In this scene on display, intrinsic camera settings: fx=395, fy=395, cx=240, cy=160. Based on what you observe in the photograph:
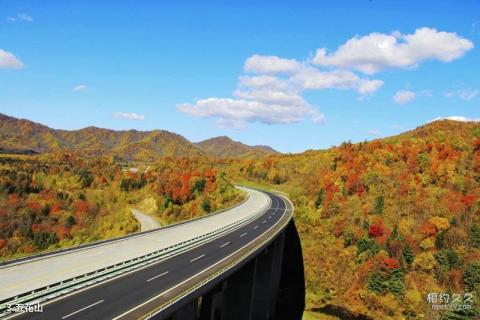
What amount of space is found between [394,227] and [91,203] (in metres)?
95.8

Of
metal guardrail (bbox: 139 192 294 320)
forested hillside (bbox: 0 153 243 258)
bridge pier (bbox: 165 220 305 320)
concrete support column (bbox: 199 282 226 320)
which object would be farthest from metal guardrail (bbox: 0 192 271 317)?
forested hillside (bbox: 0 153 243 258)

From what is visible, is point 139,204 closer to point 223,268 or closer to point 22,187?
point 22,187

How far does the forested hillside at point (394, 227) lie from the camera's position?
2420 inches

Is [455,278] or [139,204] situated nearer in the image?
[455,278]

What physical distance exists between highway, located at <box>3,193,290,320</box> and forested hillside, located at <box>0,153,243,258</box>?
6065cm

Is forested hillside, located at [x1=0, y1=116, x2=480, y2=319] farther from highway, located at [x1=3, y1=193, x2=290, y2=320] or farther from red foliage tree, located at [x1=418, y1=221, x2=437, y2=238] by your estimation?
→ highway, located at [x1=3, y1=193, x2=290, y2=320]

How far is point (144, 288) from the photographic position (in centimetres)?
2681

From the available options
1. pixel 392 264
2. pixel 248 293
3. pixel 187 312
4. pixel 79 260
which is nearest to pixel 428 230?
pixel 392 264

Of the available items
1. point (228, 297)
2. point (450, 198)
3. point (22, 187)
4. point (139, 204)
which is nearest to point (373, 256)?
point (450, 198)

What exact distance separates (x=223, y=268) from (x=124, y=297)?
31.9 ft

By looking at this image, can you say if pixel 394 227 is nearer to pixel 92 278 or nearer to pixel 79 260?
pixel 79 260

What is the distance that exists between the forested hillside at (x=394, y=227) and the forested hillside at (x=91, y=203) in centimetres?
2651

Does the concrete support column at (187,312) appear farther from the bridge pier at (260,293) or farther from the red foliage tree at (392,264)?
the red foliage tree at (392,264)

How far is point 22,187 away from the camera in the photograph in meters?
138
